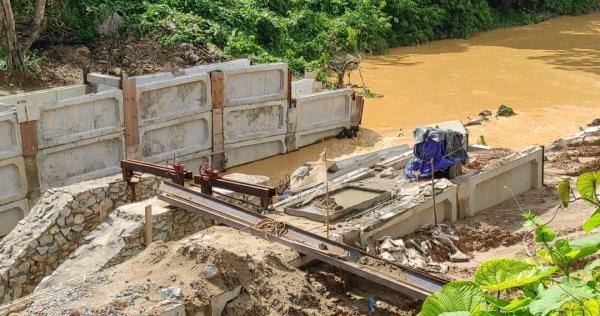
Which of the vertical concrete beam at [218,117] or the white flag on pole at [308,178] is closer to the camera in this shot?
the white flag on pole at [308,178]

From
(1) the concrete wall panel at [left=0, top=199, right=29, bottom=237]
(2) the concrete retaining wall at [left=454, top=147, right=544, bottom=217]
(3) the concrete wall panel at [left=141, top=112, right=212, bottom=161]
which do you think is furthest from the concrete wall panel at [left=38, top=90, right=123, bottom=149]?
(2) the concrete retaining wall at [left=454, top=147, right=544, bottom=217]

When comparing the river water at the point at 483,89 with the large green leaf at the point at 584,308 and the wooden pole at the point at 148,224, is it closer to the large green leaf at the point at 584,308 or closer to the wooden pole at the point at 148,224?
the wooden pole at the point at 148,224

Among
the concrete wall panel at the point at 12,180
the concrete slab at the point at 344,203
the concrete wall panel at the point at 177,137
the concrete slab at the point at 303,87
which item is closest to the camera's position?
the concrete slab at the point at 344,203

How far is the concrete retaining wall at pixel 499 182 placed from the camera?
1010 centimetres

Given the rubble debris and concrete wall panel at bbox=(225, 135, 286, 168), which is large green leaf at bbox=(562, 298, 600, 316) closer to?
concrete wall panel at bbox=(225, 135, 286, 168)

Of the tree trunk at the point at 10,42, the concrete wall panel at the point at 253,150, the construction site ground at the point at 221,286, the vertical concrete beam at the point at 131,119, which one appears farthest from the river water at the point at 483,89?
the construction site ground at the point at 221,286

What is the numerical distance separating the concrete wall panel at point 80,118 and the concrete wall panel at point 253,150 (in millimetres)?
2279

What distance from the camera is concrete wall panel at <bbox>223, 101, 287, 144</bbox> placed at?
13781 millimetres

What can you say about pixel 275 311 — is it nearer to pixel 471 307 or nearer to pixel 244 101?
pixel 471 307

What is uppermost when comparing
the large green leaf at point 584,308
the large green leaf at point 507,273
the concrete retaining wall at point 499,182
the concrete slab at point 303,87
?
the large green leaf at point 584,308

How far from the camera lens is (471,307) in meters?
2.89

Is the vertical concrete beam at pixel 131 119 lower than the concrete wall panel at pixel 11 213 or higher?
higher

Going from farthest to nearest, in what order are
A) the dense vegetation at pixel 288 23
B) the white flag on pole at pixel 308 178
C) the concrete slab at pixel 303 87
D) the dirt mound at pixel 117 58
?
the dense vegetation at pixel 288 23 < the dirt mound at pixel 117 58 < the concrete slab at pixel 303 87 < the white flag on pole at pixel 308 178

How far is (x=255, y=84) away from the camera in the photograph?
14.1 metres
